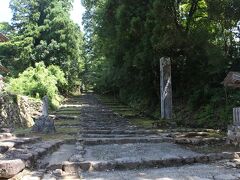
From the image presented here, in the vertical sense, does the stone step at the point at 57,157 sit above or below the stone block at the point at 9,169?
below

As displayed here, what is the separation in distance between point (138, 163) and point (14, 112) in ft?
32.8

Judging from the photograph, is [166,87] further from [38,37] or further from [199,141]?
[38,37]

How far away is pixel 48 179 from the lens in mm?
6148

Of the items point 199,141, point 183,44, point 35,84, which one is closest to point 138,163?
point 199,141

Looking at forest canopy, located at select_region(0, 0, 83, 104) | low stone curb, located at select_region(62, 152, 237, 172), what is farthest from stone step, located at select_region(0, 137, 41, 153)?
forest canopy, located at select_region(0, 0, 83, 104)

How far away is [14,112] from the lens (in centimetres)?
1611

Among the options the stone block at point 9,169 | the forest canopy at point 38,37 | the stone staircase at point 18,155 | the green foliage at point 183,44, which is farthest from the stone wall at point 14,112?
the forest canopy at point 38,37

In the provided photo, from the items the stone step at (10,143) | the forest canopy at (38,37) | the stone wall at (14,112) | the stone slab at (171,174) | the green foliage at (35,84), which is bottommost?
the stone slab at (171,174)

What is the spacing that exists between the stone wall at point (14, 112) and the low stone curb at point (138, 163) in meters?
8.69

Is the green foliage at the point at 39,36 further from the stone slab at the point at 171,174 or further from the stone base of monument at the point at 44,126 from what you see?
the stone slab at the point at 171,174

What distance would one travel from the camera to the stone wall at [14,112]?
50.3 ft

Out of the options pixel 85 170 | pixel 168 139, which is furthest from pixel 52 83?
pixel 85 170

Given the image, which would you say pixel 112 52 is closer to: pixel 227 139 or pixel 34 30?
pixel 227 139

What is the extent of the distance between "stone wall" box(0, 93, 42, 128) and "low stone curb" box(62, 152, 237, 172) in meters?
8.69
